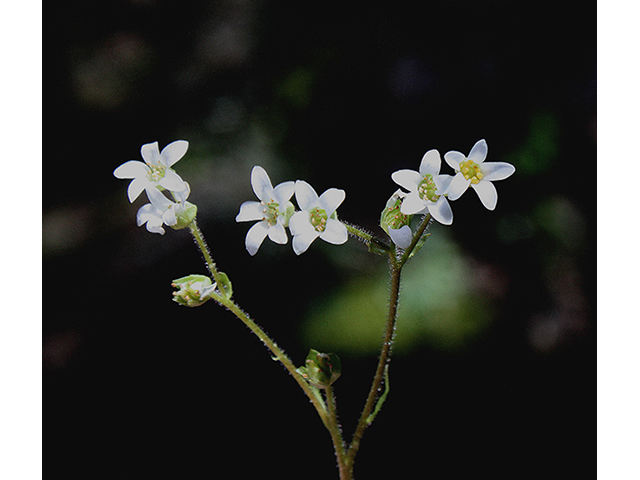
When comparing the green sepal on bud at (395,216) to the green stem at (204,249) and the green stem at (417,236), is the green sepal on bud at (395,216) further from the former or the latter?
the green stem at (204,249)

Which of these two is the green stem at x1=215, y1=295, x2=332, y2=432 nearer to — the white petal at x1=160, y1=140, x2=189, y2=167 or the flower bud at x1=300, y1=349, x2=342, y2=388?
the flower bud at x1=300, y1=349, x2=342, y2=388

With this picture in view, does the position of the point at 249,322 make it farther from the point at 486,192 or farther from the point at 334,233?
the point at 486,192

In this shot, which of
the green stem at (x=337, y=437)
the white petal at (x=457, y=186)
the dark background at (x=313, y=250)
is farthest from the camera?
the dark background at (x=313, y=250)

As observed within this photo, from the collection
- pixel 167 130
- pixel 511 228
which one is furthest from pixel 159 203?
pixel 511 228

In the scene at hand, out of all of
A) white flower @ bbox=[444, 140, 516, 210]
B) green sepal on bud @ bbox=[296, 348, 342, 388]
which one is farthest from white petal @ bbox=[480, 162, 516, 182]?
green sepal on bud @ bbox=[296, 348, 342, 388]

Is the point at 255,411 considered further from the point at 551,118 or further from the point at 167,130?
the point at 551,118

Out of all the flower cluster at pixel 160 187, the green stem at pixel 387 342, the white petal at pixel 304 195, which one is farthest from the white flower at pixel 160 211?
the green stem at pixel 387 342

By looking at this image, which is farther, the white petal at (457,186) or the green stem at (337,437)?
the green stem at (337,437)
